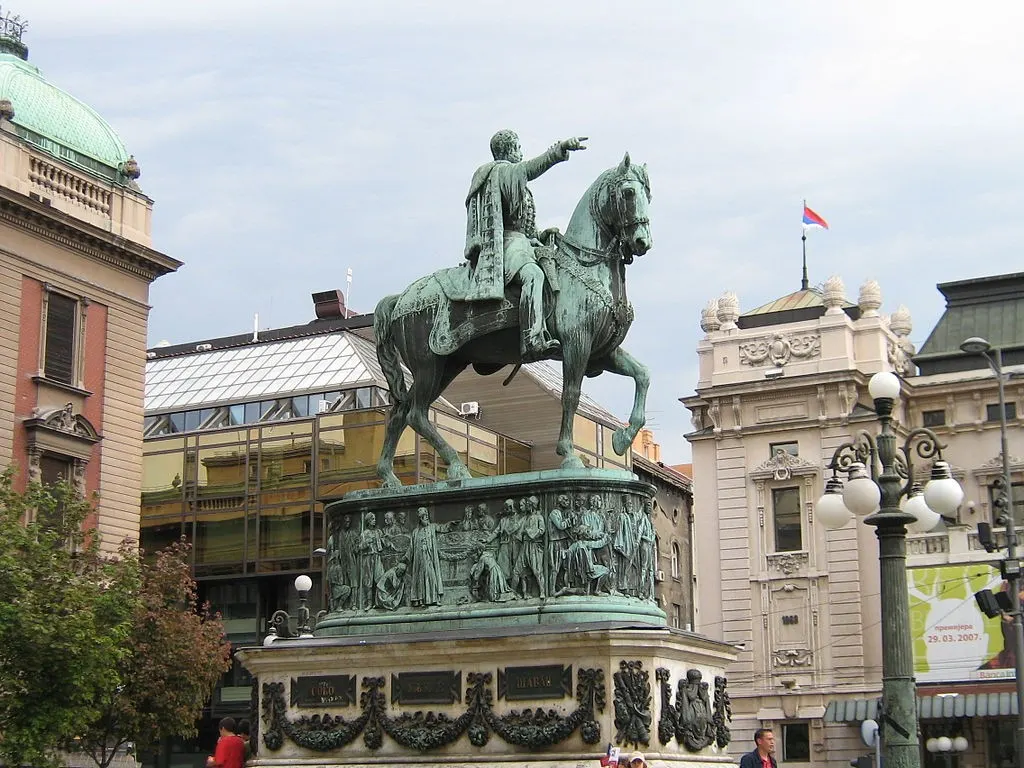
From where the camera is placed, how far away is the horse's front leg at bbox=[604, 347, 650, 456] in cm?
1694

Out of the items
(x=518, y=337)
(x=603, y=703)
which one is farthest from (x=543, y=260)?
(x=603, y=703)

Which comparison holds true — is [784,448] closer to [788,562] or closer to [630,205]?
[788,562]

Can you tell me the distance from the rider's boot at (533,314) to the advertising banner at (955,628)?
1286 inches

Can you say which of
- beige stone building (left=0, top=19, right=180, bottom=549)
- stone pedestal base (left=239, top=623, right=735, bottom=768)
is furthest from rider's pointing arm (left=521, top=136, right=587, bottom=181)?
beige stone building (left=0, top=19, right=180, bottom=549)

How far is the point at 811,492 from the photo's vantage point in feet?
167

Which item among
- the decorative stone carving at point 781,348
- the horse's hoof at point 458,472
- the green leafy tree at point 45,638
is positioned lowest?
the green leafy tree at point 45,638

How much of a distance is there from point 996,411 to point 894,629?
37055mm

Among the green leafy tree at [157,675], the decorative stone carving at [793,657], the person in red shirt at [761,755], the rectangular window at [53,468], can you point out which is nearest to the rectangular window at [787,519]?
the decorative stone carving at [793,657]

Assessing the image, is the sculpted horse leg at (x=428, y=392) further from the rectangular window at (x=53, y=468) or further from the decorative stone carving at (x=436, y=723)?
the rectangular window at (x=53, y=468)

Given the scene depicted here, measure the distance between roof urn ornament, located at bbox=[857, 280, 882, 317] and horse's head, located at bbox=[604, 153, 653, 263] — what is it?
36836 mm

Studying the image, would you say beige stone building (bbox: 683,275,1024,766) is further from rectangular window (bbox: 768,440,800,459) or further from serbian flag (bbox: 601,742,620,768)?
serbian flag (bbox: 601,742,620,768)

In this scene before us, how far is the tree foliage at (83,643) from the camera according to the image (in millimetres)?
28000

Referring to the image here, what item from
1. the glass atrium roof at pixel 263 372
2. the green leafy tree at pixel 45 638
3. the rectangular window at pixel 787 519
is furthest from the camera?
the glass atrium roof at pixel 263 372

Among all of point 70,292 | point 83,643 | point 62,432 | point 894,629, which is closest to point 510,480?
point 894,629
